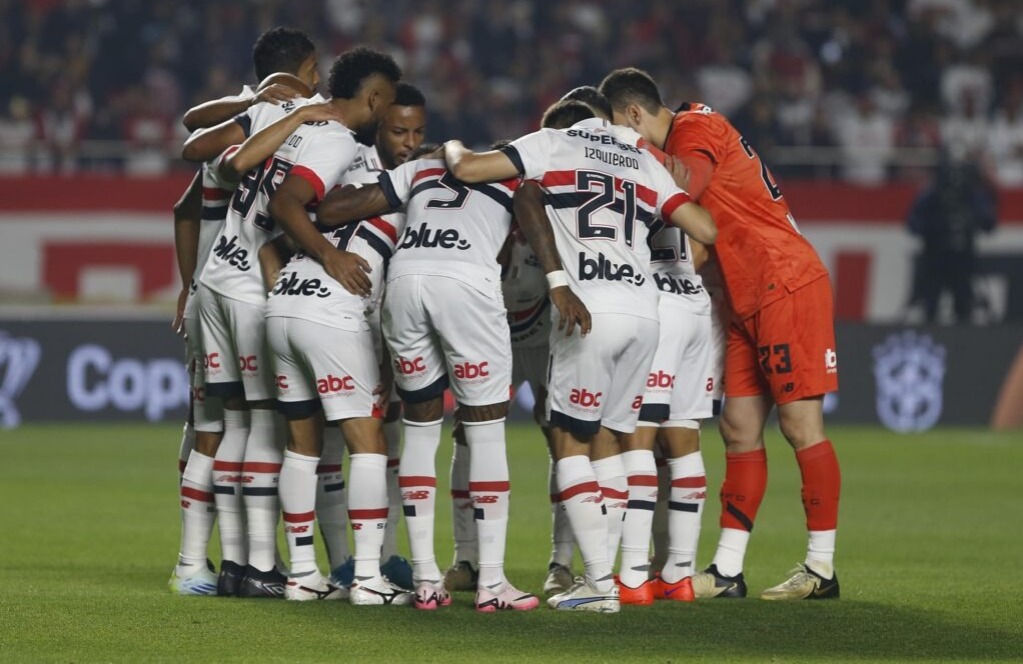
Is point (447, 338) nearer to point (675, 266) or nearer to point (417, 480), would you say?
point (417, 480)

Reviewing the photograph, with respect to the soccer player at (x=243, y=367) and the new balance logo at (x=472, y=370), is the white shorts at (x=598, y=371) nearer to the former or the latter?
the new balance logo at (x=472, y=370)

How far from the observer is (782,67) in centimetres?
2108

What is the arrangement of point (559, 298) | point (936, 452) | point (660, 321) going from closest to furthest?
1. point (559, 298)
2. point (660, 321)
3. point (936, 452)

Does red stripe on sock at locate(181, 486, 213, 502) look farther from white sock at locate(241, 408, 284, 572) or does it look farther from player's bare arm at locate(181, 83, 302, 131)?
player's bare arm at locate(181, 83, 302, 131)

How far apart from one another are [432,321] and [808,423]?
6.53ft

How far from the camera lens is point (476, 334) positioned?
251 inches

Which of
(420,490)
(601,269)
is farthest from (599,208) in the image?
(420,490)

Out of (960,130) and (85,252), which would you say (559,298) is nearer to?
(85,252)

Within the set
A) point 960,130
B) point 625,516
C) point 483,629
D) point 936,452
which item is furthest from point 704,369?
point 960,130

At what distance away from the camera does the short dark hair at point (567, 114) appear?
22.9 ft

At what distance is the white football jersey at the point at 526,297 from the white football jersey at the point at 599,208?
2.08 feet

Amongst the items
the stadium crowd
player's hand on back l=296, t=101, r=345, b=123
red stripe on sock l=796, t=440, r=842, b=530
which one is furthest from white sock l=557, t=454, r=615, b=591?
the stadium crowd

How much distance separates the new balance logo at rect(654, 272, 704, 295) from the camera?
23.4ft

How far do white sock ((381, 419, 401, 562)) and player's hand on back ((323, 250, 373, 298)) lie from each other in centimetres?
90
